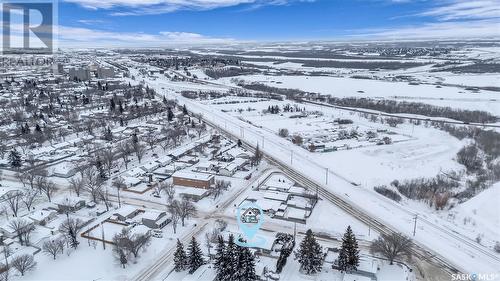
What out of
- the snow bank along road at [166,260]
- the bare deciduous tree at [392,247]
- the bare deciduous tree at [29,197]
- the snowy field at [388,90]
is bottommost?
the snow bank along road at [166,260]

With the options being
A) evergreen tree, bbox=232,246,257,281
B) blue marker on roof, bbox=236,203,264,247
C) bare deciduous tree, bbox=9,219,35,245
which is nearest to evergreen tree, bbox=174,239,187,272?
evergreen tree, bbox=232,246,257,281

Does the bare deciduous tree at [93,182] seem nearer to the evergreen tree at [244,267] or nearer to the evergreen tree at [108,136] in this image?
the evergreen tree at [108,136]

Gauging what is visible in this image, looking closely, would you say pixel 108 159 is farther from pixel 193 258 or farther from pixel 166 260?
pixel 193 258

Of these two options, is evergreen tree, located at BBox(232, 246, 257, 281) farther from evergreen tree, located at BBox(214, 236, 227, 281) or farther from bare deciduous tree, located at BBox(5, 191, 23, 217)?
bare deciduous tree, located at BBox(5, 191, 23, 217)

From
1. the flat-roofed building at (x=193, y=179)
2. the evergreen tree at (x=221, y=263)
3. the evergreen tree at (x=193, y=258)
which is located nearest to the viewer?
the evergreen tree at (x=221, y=263)

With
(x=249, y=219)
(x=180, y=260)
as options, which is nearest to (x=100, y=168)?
(x=249, y=219)

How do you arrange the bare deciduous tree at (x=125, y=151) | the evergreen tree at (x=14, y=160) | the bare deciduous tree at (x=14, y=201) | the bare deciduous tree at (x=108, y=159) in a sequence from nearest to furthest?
the bare deciduous tree at (x=14, y=201) < the bare deciduous tree at (x=108, y=159) < the evergreen tree at (x=14, y=160) < the bare deciduous tree at (x=125, y=151)

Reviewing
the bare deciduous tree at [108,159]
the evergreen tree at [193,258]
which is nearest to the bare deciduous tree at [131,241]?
the evergreen tree at [193,258]

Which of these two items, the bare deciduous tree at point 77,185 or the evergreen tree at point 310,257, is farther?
the bare deciduous tree at point 77,185
